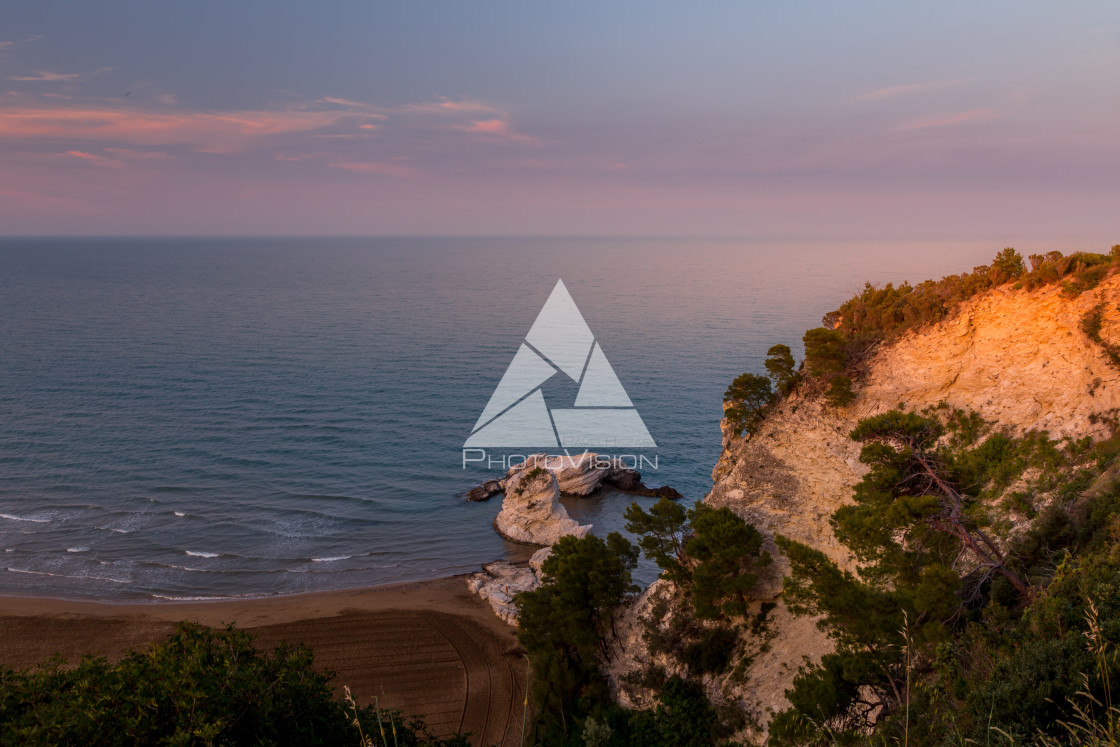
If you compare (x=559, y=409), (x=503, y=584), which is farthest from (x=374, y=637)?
(x=559, y=409)

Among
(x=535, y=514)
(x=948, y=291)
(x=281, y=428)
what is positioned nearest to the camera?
(x=948, y=291)

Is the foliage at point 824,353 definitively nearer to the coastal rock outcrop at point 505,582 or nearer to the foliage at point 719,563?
the foliage at point 719,563

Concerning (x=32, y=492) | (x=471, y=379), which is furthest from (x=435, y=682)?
(x=471, y=379)

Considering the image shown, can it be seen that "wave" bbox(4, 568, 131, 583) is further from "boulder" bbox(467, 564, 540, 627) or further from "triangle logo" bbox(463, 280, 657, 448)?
"triangle logo" bbox(463, 280, 657, 448)

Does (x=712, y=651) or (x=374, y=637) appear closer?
(x=712, y=651)

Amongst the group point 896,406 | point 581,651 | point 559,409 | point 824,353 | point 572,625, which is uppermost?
point 824,353

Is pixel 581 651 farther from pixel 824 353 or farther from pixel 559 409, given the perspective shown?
pixel 559 409

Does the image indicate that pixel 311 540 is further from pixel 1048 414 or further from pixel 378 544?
pixel 1048 414

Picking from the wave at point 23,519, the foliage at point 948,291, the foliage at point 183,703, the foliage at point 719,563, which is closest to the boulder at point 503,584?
the foliage at point 719,563
